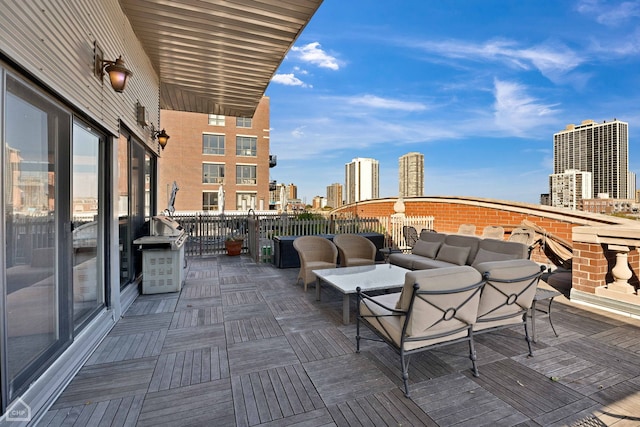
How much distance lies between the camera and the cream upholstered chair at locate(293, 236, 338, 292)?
15.8 feet

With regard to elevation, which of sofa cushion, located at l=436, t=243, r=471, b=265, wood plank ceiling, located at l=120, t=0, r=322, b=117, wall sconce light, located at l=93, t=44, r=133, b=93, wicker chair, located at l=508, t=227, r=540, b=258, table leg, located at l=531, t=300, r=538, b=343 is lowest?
table leg, located at l=531, t=300, r=538, b=343

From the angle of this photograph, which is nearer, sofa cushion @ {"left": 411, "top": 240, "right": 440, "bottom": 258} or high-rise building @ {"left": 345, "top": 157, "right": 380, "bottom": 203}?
sofa cushion @ {"left": 411, "top": 240, "right": 440, "bottom": 258}

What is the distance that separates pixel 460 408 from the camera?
195 centimetres

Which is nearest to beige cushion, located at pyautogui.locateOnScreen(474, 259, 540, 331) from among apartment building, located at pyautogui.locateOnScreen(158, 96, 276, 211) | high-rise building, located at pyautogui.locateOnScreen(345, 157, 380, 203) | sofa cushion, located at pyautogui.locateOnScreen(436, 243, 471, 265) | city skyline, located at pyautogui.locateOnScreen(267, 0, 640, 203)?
sofa cushion, located at pyautogui.locateOnScreen(436, 243, 471, 265)

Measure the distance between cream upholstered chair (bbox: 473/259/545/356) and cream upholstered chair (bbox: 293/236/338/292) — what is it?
269 cm

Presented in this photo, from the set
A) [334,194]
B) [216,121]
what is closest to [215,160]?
[216,121]

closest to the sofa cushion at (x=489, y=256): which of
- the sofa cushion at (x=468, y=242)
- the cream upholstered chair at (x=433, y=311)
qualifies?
the sofa cushion at (x=468, y=242)

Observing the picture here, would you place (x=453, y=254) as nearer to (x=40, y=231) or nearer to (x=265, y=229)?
(x=265, y=229)

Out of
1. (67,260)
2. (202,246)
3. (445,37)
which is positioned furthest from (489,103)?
(67,260)

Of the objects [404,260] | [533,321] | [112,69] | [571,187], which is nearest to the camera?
[533,321]

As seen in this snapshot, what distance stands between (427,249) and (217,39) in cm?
498

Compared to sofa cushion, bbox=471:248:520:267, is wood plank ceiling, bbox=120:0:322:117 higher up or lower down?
higher up

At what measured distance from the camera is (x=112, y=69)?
122 inches

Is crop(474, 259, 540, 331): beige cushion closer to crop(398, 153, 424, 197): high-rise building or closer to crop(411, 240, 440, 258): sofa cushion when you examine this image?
crop(411, 240, 440, 258): sofa cushion
